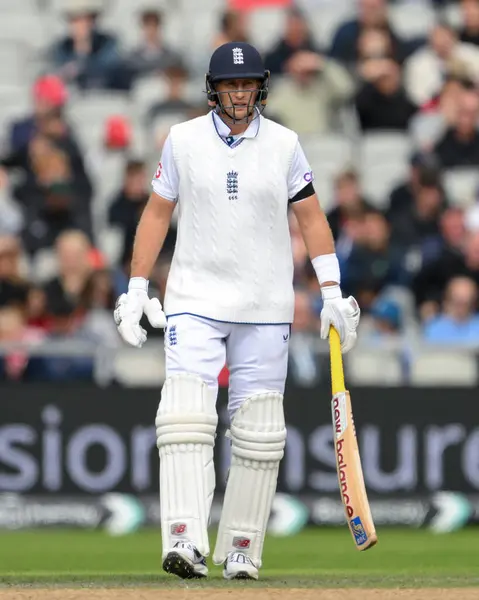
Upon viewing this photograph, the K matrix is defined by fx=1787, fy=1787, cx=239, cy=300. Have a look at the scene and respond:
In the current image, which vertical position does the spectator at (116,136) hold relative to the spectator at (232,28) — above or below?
below

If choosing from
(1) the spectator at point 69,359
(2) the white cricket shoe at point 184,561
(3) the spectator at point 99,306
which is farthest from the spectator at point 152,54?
(2) the white cricket shoe at point 184,561

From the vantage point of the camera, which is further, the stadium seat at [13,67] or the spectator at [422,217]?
the stadium seat at [13,67]

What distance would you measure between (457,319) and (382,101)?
3.48 m

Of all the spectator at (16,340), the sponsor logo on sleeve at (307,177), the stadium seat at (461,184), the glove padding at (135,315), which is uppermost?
the sponsor logo on sleeve at (307,177)

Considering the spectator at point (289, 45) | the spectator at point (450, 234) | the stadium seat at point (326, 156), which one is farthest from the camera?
the spectator at point (289, 45)

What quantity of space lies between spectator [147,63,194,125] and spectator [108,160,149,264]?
1.21m

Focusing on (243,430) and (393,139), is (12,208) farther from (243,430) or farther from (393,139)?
(243,430)

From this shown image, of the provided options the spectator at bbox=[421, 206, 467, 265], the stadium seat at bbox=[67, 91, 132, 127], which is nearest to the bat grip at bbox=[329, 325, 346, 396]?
the spectator at bbox=[421, 206, 467, 265]

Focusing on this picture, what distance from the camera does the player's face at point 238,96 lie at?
7656mm

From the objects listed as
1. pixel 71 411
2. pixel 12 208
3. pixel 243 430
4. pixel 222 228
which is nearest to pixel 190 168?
pixel 222 228

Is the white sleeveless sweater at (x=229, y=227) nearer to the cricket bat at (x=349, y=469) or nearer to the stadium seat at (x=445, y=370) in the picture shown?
the cricket bat at (x=349, y=469)

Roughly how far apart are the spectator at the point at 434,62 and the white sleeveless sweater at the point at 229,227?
8.29 m

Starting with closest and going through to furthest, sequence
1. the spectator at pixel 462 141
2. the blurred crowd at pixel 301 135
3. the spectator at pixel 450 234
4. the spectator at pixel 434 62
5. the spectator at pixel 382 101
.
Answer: the blurred crowd at pixel 301 135
the spectator at pixel 450 234
the spectator at pixel 462 141
the spectator at pixel 382 101
the spectator at pixel 434 62

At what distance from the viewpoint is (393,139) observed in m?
15.5
